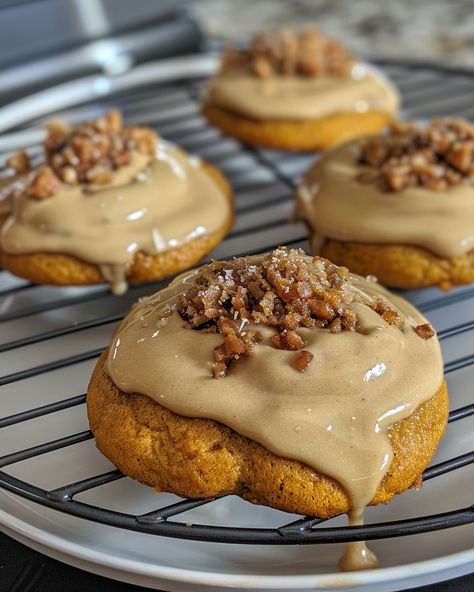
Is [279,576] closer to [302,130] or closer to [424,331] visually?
[424,331]

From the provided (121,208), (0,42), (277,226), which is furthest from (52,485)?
(0,42)

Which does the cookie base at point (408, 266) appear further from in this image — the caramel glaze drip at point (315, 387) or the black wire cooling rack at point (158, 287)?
the caramel glaze drip at point (315, 387)

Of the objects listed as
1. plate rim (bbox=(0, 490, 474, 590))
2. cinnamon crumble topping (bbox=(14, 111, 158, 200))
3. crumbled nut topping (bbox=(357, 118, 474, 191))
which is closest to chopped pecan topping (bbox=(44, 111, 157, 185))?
cinnamon crumble topping (bbox=(14, 111, 158, 200))

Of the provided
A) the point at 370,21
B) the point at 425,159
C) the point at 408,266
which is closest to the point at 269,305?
the point at 408,266

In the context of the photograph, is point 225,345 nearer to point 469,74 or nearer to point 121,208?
point 121,208

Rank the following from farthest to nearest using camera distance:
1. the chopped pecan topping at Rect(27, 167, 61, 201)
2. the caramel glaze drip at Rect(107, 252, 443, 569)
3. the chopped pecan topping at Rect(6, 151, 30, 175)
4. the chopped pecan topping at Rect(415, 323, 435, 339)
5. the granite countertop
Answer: the granite countertop, the chopped pecan topping at Rect(6, 151, 30, 175), the chopped pecan topping at Rect(27, 167, 61, 201), the chopped pecan topping at Rect(415, 323, 435, 339), the caramel glaze drip at Rect(107, 252, 443, 569)

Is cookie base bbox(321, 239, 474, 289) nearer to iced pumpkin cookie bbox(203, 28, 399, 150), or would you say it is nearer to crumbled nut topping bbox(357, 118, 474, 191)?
crumbled nut topping bbox(357, 118, 474, 191)
